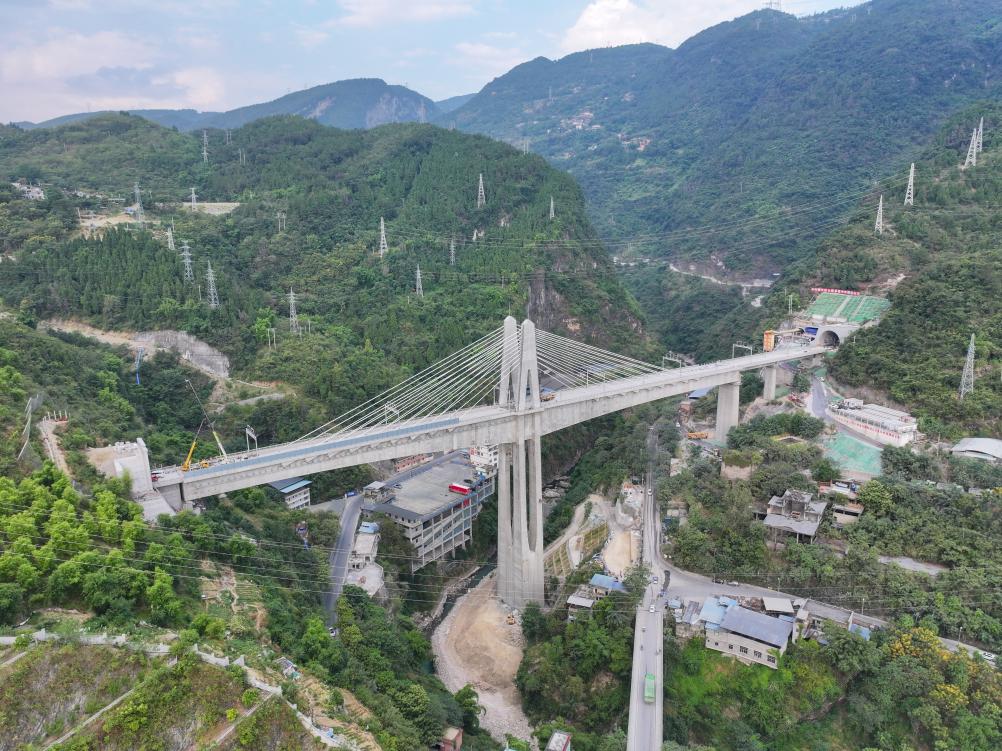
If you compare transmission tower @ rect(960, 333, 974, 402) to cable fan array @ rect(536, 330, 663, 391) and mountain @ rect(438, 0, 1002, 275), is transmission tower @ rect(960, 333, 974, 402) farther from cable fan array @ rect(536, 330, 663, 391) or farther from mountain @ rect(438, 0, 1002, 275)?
mountain @ rect(438, 0, 1002, 275)

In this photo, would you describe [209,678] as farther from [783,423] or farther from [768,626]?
[783,423]

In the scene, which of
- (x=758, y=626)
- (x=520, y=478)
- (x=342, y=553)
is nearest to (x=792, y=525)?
(x=758, y=626)

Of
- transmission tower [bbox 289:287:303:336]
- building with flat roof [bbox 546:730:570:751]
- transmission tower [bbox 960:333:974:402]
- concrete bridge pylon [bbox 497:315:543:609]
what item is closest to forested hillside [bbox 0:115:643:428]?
transmission tower [bbox 289:287:303:336]

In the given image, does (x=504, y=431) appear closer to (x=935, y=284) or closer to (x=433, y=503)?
(x=433, y=503)

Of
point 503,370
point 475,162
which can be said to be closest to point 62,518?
point 503,370

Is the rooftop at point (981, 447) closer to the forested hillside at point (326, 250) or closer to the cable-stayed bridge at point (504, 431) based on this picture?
the cable-stayed bridge at point (504, 431)

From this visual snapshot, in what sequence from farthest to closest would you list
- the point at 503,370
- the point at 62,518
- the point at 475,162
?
the point at 475,162, the point at 503,370, the point at 62,518
